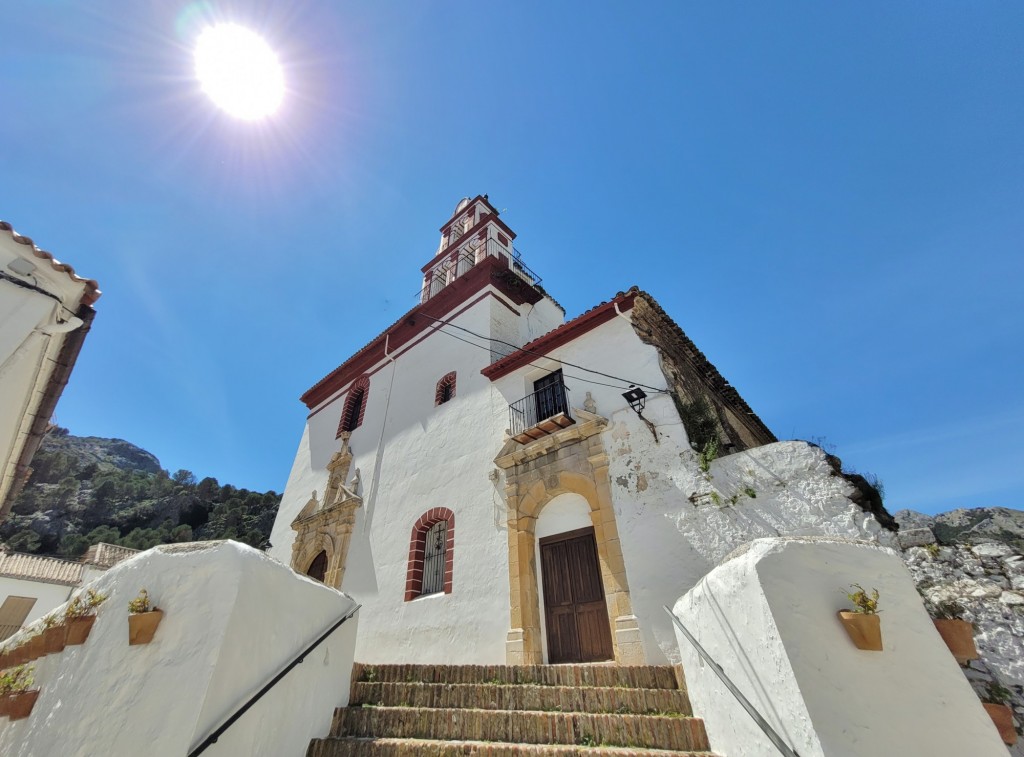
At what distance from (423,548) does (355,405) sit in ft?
20.8

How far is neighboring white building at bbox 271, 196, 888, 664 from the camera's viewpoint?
574cm

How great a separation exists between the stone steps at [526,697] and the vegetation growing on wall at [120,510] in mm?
30069

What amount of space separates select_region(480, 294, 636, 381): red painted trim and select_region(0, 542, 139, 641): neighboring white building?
59.0 ft

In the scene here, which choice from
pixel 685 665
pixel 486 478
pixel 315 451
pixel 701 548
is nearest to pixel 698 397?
pixel 701 548

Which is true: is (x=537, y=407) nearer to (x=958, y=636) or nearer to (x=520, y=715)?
(x=520, y=715)

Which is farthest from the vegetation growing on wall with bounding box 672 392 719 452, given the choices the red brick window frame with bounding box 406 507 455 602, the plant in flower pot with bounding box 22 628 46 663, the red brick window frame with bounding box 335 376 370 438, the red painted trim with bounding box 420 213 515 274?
the red painted trim with bounding box 420 213 515 274

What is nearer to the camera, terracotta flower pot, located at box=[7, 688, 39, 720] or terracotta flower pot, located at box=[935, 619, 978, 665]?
terracotta flower pot, located at box=[935, 619, 978, 665]

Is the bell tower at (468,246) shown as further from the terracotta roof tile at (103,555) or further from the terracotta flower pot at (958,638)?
the terracotta roof tile at (103,555)

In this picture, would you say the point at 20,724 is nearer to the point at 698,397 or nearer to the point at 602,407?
the point at 602,407

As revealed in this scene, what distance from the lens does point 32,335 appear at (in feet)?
15.0

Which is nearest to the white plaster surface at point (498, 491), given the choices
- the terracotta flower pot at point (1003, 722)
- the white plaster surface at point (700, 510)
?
the white plaster surface at point (700, 510)

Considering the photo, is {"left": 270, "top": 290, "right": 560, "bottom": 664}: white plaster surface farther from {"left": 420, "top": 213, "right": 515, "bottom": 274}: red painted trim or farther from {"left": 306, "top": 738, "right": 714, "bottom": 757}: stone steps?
{"left": 420, "top": 213, "right": 515, "bottom": 274}: red painted trim

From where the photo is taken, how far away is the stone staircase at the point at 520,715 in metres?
3.39

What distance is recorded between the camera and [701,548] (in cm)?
571
